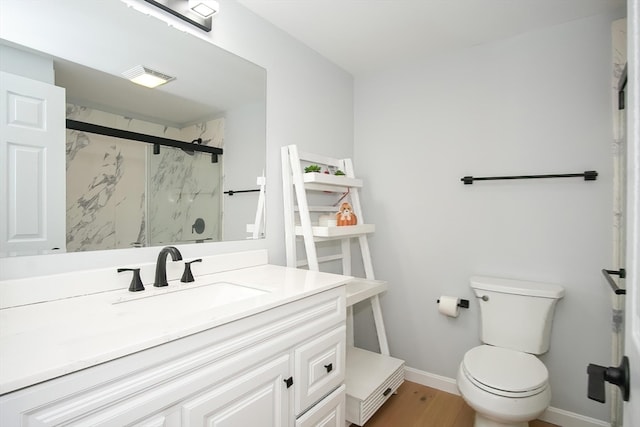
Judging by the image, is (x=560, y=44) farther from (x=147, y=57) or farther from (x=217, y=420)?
(x=217, y=420)

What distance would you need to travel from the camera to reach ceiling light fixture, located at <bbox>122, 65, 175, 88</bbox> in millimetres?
1302

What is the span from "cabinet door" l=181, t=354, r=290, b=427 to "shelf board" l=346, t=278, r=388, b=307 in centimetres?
71

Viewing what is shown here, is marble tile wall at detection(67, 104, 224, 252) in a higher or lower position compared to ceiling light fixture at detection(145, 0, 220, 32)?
lower

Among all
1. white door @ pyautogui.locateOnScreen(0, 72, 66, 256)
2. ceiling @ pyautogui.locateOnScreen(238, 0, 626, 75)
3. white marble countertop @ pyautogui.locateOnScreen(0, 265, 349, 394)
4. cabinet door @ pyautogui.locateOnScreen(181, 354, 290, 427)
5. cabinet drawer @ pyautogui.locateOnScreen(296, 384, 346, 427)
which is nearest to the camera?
white marble countertop @ pyautogui.locateOnScreen(0, 265, 349, 394)

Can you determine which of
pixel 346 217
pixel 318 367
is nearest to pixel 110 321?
pixel 318 367

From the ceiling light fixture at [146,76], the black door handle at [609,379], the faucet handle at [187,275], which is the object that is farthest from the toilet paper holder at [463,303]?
the ceiling light fixture at [146,76]

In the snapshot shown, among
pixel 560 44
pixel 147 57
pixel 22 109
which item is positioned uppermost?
pixel 560 44

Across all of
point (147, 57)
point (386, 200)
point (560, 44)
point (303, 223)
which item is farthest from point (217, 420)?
point (560, 44)

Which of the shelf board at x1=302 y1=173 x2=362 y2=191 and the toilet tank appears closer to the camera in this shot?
the toilet tank

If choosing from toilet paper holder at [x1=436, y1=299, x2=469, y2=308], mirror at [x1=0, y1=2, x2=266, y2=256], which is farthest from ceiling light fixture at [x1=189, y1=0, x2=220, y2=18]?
toilet paper holder at [x1=436, y1=299, x2=469, y2=308]

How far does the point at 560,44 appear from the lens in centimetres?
188

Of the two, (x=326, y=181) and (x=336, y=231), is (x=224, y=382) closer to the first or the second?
(x=336, y=231)

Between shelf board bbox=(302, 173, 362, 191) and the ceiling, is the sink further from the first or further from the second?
the ceiling

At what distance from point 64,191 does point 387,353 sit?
6.71ft
